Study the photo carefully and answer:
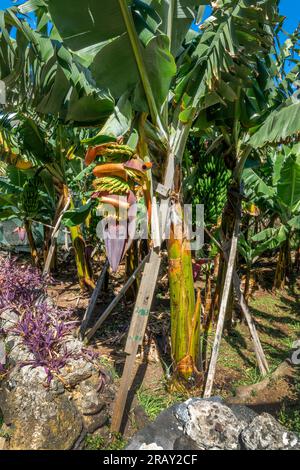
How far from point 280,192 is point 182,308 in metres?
2.41

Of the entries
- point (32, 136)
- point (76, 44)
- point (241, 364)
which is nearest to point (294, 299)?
point (241, 364)

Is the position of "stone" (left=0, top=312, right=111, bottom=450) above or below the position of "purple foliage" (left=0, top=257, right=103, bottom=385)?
below

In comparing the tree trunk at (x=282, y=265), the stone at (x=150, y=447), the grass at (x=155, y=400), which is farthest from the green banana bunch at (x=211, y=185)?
the tree trunk at (x=282, y=265)

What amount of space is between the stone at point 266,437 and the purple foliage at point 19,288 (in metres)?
2.80

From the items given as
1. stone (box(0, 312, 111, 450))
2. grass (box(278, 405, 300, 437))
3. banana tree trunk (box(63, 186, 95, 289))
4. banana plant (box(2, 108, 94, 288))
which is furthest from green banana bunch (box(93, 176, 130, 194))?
banana tree trunk (box(63, 186, 95, 289))

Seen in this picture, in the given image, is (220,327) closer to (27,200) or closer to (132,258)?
(132,258)

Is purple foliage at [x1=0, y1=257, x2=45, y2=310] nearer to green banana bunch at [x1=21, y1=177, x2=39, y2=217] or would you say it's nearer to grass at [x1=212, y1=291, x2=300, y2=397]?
green banana bunch at [x1=21, y1=177, x2=39, y2=217]

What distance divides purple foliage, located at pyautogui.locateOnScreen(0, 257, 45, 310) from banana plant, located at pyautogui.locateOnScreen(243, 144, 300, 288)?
3106 mm

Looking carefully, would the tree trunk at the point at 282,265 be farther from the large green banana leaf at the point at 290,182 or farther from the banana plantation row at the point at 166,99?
the banana plantation row at the point at 166,99

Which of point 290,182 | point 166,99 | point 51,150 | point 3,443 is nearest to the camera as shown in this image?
point 3,443

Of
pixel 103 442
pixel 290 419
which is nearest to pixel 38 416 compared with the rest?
pixel 103 442

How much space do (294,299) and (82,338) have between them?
4.29 m

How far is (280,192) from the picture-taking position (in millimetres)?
4777

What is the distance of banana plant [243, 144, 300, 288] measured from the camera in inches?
177
